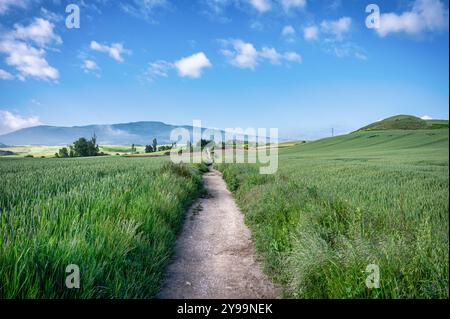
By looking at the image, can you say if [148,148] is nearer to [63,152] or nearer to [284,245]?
[63,152]

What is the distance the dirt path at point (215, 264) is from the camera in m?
4.92

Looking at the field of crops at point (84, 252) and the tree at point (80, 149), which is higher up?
the tree at point (80, 149)

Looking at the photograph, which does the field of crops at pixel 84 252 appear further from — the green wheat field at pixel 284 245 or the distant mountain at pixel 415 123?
the distant mountain at pixel 415 123

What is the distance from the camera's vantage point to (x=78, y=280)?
345 centimetres

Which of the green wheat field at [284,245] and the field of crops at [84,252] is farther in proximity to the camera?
the green wheat field at [284,245]

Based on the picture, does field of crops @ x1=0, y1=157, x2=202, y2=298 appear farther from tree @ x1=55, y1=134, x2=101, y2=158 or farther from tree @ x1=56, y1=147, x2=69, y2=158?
tree @ x1=55, y1=134, x2=101, y2=158

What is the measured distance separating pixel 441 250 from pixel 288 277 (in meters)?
2.48

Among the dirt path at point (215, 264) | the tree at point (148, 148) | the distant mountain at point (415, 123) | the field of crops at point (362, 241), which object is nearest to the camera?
the field of crops at point (362, 241)

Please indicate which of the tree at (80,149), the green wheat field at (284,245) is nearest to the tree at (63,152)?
the tree at (80,149)

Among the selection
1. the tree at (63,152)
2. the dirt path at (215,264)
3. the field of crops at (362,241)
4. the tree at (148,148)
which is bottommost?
the dirt path at (215,264)

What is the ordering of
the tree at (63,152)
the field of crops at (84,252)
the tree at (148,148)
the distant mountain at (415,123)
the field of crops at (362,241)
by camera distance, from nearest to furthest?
the field of crops at (84,252)
the field of crops at (362,241)
the distant mountain at (415,123)
the tree at (63,152)
the tree at (148,148)

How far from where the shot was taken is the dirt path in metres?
4.92

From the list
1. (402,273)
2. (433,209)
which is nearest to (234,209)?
(433,209)
